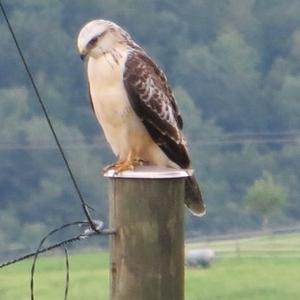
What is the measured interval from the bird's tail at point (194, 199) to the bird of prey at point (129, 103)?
292 millimetres

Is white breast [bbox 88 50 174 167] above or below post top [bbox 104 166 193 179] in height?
above

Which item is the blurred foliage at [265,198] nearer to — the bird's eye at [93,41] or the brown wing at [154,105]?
the brown wing at [154,105]

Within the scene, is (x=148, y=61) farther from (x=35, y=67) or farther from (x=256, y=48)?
(x=256, y=48)

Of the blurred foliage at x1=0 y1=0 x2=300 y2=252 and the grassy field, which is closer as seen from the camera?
the grassy field

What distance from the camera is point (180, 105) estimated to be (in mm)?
30016

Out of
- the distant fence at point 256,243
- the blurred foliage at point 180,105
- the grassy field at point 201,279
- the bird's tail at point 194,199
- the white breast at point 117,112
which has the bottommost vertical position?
the bird's tail at point 194,199

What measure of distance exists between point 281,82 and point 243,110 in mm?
2055

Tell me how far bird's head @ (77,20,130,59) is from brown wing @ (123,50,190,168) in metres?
0.14

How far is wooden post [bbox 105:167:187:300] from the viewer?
4.75 meters

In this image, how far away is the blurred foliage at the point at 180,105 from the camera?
86.9 ft

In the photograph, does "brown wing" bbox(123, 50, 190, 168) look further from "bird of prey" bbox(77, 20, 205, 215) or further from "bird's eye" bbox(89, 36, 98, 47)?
"bird's eye" bbox(89, 36, 98, 47)

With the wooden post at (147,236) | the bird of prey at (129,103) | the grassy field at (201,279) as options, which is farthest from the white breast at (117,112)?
the grassy field at (201,279)

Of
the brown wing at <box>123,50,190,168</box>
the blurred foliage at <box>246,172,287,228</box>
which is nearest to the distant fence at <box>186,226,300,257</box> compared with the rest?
the blurred foliage at <box>246,172,287,228</box>

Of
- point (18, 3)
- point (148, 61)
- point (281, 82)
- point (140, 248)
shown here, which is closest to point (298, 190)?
point (281, 82)
